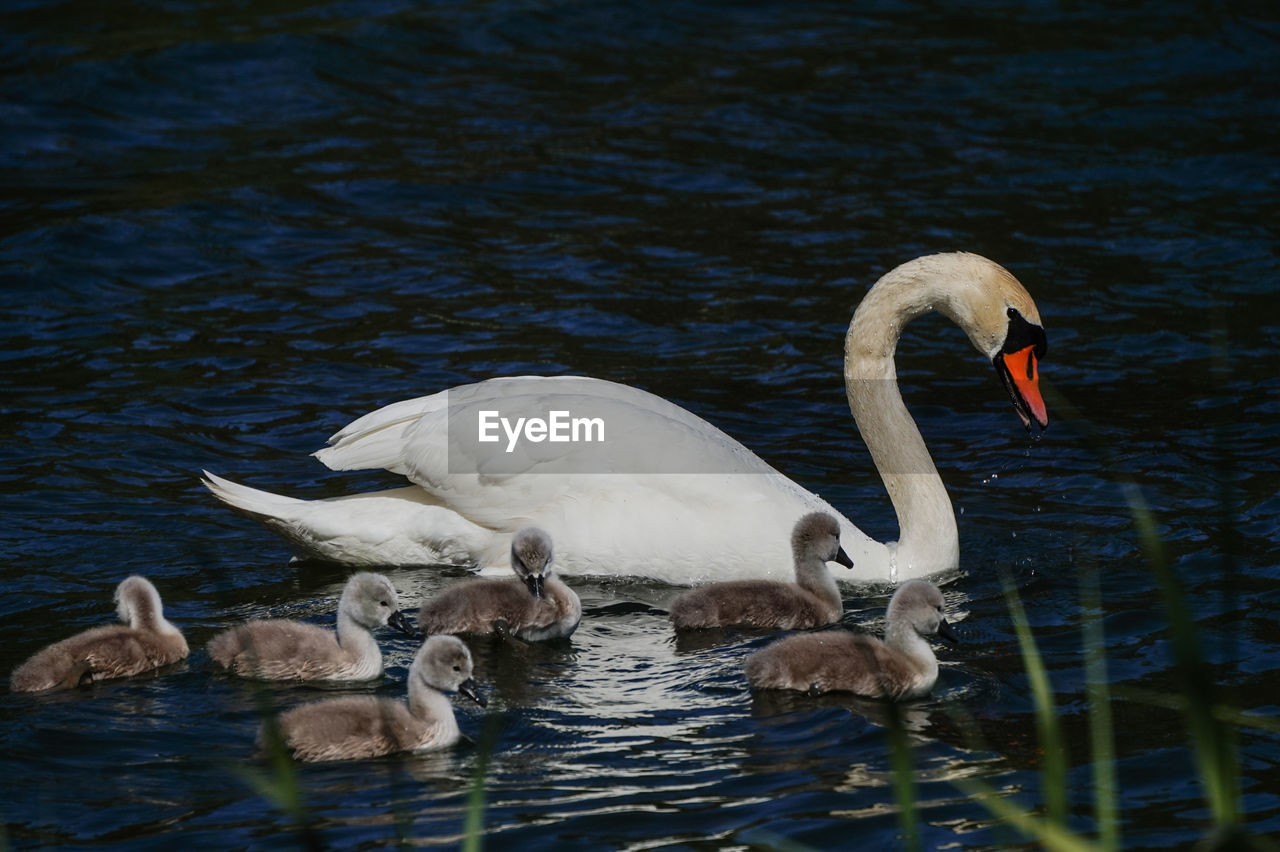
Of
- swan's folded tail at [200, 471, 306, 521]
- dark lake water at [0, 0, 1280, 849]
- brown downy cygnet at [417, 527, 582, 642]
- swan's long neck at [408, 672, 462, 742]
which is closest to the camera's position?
dark lake water at [0, 0, 1280, 849]

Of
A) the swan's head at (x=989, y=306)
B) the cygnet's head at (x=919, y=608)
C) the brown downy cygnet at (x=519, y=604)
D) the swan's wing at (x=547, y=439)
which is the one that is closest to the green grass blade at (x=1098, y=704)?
the cygnet's head at (x=919, y=608)

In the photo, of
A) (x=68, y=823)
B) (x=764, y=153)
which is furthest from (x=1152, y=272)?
(x=68, y=823)

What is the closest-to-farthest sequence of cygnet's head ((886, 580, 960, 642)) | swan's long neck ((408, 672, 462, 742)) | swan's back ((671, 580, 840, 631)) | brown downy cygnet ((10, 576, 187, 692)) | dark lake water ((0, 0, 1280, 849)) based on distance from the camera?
dark lake water ((0, 0, 1280, 849)), swan's long neck ((408, 672, 462, 742)), brown downy cygnet ((10, 576, 187, 692)), cygnet's head ((886, 580, 960, 642)), swan's back ((671, 580, 840, 631))

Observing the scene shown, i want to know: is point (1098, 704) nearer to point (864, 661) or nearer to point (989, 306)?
point (864, 661)

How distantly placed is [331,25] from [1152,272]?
26.3 ft

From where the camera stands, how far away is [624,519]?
25.2 feet

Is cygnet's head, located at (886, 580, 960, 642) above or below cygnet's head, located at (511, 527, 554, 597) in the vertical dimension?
below

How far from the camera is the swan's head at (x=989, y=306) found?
26.1ft

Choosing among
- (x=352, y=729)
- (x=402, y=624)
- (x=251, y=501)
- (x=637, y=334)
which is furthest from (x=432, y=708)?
(x=637, y=334)

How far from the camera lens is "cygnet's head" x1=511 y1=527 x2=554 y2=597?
7035 mm

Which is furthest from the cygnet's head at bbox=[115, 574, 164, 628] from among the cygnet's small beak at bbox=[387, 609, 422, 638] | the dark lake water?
the cygnet's small beak at bbox=[387, 609, 422, 638]

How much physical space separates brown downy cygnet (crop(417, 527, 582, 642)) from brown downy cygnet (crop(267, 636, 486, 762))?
3.06 ft

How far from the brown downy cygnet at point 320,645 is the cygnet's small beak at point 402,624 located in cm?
8

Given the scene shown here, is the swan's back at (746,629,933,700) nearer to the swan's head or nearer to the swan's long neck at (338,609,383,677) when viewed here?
the swan's long neck at (338,609,383,677)
